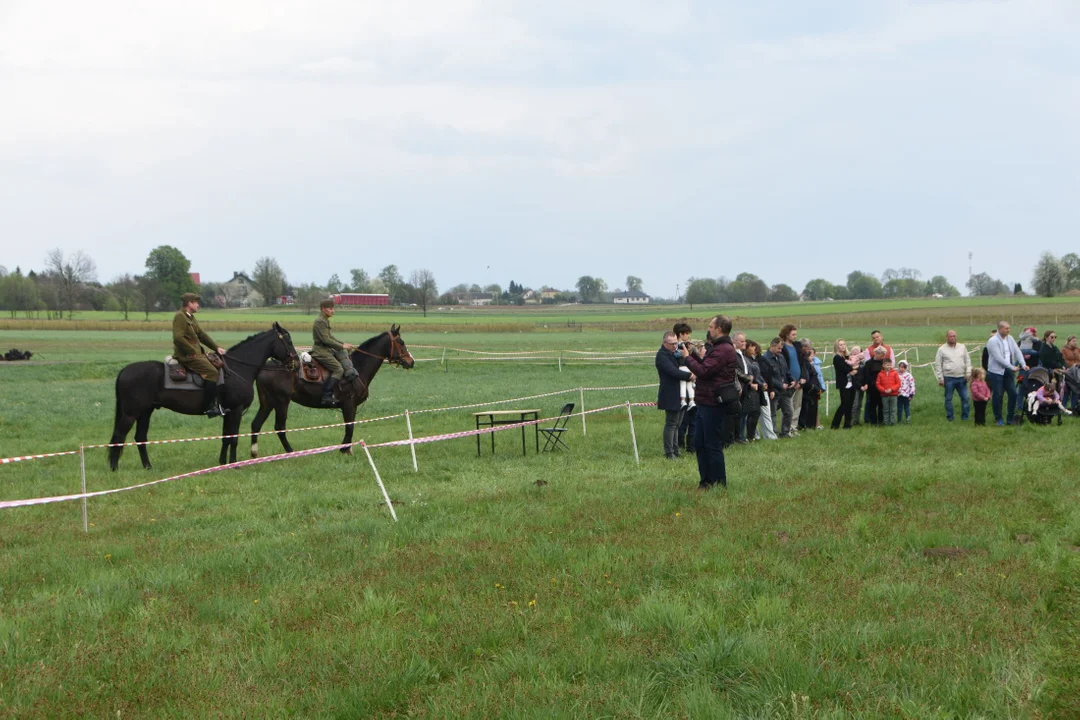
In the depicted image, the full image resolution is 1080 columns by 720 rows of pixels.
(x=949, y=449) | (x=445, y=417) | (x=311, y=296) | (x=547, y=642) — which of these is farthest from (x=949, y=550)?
(x=311, y=296)

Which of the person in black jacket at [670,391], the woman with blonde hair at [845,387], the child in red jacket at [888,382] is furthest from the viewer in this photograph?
the woman with blonde hair at [845,387]

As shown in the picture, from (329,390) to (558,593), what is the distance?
967 centimetres

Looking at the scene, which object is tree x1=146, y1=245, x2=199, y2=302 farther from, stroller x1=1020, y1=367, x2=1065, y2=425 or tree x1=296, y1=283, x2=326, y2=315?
stroller x1=1020, y1=367, x2=1065, y2=425

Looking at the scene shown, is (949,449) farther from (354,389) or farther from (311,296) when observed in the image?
(311,296)

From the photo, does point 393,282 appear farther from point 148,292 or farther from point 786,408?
point 786,408

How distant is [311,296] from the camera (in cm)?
11825

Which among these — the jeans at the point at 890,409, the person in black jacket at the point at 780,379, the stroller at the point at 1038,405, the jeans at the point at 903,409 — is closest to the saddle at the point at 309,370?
the person in black jacket at the point at 780,379

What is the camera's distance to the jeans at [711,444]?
10.1 metres

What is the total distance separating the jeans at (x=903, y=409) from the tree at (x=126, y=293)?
92.9m

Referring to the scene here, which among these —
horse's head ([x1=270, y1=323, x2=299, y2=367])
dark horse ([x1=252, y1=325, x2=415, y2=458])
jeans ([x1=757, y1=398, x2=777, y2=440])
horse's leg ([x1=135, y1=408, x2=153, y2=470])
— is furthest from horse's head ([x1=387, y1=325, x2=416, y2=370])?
jeans ([x1=757, y1=398, x2=777, y2=440])

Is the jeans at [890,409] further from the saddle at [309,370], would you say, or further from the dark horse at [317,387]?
the saddle at [309,370]

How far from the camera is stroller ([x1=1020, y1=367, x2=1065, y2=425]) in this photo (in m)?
15.8

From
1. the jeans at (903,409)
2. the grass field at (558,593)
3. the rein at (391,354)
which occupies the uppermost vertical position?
the rein at (391,354)

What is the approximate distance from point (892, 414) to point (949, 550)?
1067cm
